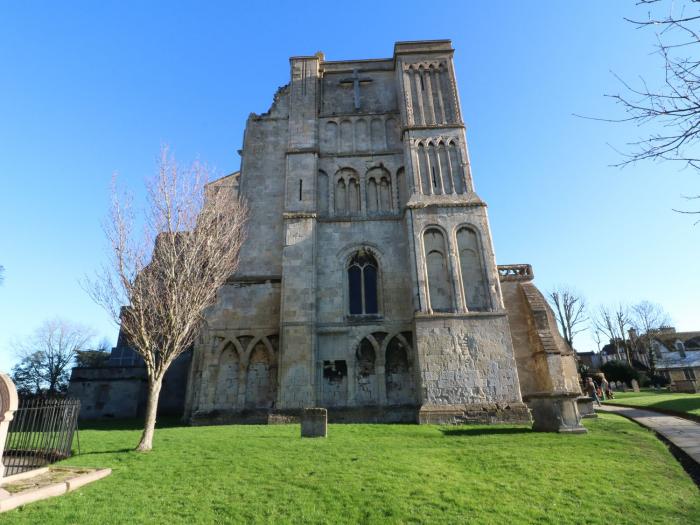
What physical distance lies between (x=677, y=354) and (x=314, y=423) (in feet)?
176

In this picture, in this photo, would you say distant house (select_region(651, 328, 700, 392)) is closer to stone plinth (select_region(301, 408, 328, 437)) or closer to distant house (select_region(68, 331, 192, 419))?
stone plinth (select_region(301, 408, 328, 437))

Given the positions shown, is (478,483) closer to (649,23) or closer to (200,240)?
(649,23)

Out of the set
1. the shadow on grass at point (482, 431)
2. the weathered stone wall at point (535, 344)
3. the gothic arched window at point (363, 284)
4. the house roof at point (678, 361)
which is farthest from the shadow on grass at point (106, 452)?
the house roof at point (678, 361)

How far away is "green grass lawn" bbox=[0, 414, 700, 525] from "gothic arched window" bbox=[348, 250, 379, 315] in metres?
7.49

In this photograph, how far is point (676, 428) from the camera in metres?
12.0

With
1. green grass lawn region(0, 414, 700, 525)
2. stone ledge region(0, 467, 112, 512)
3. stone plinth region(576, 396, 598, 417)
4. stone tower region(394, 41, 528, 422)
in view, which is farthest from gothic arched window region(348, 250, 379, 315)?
stone ledge region(0, 467, 112, 512)

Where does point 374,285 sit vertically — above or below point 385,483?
above

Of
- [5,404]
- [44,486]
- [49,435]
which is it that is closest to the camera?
[44,486]

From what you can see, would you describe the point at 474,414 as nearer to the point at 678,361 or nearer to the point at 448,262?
the point at 448,262

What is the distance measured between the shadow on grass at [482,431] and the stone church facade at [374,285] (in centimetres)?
155

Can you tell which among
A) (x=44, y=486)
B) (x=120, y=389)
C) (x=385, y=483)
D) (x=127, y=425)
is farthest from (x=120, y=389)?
(x=385, y=483)

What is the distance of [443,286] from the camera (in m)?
16.4

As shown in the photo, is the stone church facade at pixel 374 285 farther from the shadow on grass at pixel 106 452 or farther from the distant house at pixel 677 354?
the distant house at pixel 677 354

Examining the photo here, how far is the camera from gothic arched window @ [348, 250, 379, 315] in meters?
17.5
